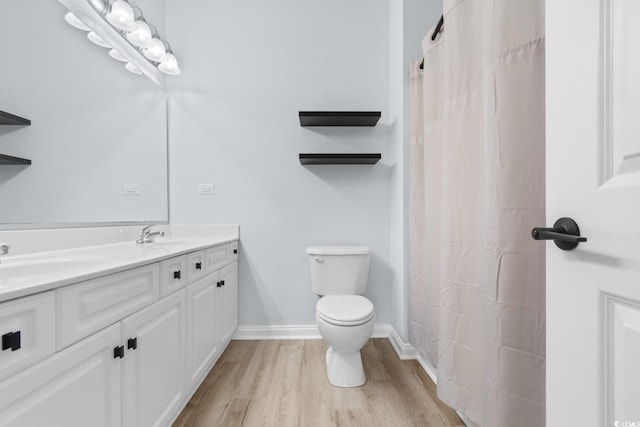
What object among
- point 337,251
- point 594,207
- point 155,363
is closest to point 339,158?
point 337,251

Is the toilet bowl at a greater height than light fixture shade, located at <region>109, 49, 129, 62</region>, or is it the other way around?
light fixture shade, located at <region>109, 49, 129, 62</region>

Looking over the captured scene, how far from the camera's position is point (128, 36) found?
6.08ft

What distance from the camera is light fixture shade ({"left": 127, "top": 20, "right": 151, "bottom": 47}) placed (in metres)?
1.83

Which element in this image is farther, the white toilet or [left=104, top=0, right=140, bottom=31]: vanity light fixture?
[left=104, top=0, right=140, bottom=31]: vanity light fixture

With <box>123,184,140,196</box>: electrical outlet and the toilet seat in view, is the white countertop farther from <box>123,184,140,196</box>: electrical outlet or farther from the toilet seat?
the toilet seat

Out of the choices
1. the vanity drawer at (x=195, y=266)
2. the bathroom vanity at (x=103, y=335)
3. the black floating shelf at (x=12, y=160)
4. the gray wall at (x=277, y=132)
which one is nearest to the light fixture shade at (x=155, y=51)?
the gray wall at (x=277, y=132)

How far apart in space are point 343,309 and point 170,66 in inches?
78.6

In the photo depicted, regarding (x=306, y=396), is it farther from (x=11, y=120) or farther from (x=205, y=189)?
(x=11, y=120)

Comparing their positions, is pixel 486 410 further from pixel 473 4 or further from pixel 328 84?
pixel 328 84

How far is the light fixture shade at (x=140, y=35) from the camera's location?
1.83m

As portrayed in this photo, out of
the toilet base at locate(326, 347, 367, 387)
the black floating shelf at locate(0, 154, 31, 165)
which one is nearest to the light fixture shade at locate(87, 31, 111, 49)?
the black floating shelf at locate(0, 154, 31, 165)

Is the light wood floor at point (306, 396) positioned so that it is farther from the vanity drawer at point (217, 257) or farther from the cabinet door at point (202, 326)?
the vanity drawer at point (217, 257)

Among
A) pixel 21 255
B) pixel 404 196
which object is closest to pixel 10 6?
pixel 21 255

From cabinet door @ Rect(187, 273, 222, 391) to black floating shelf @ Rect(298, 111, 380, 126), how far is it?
1212 mm
